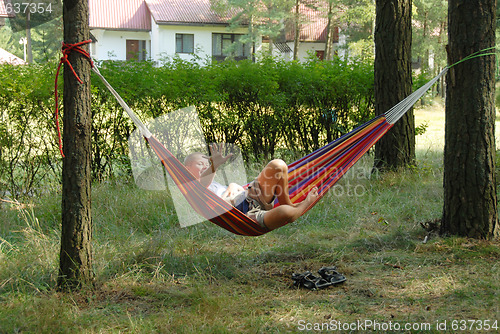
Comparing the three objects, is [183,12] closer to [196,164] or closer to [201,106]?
[201,106]

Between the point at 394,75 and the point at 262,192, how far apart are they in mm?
2278

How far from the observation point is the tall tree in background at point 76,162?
239 centimetres

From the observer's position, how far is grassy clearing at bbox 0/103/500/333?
223 cm

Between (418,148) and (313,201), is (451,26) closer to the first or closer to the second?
(313,201)

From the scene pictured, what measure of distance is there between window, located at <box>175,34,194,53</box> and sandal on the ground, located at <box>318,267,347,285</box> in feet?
66.0

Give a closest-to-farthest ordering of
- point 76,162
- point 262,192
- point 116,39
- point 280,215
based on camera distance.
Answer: point 76,162, point 280,215, point 262,192, point 116,39

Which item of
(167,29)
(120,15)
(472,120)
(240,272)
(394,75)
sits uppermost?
(120,15)

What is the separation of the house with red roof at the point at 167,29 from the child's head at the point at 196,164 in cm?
1805

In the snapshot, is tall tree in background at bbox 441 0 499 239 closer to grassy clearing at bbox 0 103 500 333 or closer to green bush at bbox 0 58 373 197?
grassy clearing at bbox 0 103 500 333

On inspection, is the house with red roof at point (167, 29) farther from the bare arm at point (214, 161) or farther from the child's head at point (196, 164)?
the bare arm at point (214, 161)

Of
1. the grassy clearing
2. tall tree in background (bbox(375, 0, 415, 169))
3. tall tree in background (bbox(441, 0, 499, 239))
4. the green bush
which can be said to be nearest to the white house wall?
the green bush

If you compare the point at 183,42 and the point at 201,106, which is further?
the point at 183,42

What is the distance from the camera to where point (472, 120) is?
3.06m

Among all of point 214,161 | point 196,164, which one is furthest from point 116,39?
point 214,161
